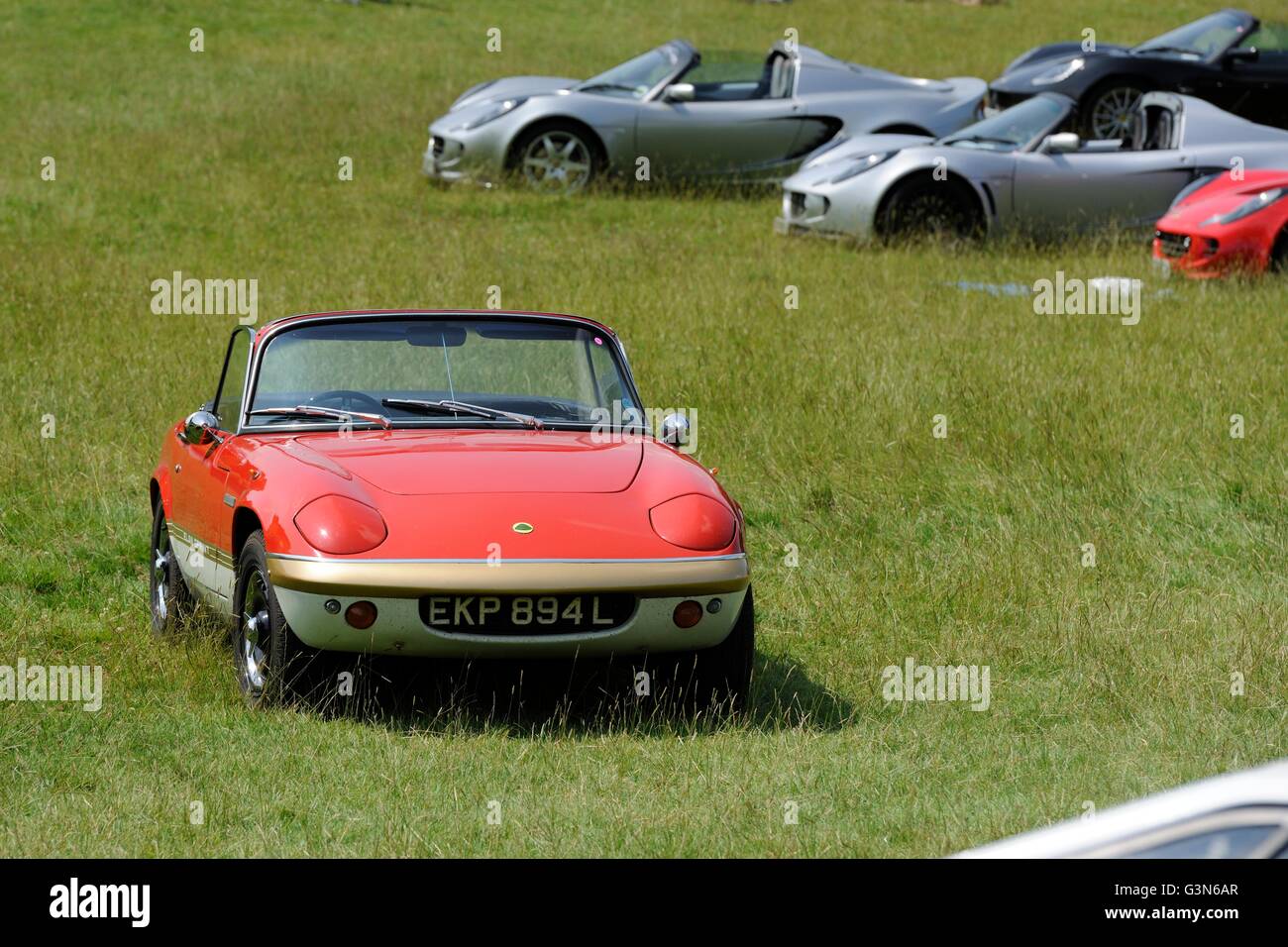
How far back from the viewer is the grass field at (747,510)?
4871 mm

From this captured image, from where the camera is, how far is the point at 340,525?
5.32 metres

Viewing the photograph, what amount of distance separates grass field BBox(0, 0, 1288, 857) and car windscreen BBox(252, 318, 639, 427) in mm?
984

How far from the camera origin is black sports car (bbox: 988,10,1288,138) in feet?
59.5

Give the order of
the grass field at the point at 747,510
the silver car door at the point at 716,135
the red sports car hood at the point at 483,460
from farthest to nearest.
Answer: the silver car door at the point at 716,135 → the red sports car hood at the point at 483,460 → the grass field at the point at 747,510

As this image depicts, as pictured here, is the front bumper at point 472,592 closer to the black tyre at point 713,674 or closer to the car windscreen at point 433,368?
the black tyre at point 713,674

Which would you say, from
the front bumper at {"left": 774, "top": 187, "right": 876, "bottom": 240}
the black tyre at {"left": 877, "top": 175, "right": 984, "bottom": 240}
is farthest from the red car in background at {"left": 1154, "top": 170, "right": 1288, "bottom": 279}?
the front bumper at {"left": 774, "top": 187, "right": 876, "bottom": 240}

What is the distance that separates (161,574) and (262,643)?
1.58 metres

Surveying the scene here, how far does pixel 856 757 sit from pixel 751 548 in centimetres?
278

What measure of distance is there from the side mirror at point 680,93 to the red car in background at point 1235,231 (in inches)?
211

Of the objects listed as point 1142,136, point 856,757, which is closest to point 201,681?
point 856,757
